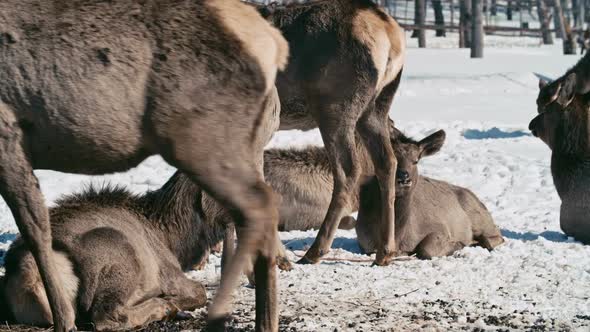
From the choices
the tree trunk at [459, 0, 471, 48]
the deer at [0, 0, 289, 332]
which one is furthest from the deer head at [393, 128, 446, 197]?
the tree trunk at [459, 0, 471, 48]

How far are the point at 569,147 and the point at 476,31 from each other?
64.3ft

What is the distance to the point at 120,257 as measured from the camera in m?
6.14

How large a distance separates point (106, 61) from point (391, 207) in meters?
3.86

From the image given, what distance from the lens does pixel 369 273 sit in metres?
7.76

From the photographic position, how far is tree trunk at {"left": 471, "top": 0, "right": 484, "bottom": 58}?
29406 mm

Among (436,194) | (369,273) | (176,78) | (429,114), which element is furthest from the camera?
(429,114)

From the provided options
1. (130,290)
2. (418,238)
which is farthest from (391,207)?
(130,290)

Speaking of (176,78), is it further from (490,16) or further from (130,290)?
(490,16)

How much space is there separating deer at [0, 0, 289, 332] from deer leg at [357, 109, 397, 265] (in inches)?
130

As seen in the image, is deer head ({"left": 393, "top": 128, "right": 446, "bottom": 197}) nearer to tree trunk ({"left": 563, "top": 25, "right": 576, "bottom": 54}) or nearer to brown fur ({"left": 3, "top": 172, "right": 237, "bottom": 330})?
brown fur ({"left": 3, "top": 172, "right": 237, "bottom": 330})

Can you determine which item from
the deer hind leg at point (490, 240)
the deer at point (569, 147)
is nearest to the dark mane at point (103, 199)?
the deer hind leg at point (490, 240)

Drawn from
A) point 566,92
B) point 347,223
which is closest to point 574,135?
point 566,92

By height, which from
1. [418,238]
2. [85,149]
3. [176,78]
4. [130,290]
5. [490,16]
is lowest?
[490,16]

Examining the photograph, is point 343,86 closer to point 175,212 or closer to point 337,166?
point 337,166
